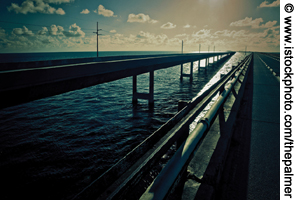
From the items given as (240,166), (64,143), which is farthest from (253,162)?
(64,143)

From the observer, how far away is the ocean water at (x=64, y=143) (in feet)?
18.1

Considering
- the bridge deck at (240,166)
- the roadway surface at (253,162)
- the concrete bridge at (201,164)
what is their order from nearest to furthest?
the concrete bridge at (201,164)
the bridge deck at (240,166)
the roadway surface at (253,162)

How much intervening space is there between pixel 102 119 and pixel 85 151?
4.04m

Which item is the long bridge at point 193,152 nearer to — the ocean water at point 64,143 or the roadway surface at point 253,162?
the roadway surface at point 253,162

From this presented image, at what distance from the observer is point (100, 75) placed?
7.27 metres

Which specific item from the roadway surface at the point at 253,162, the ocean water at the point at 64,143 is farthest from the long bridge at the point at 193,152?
the ocean water at the point at 64,143

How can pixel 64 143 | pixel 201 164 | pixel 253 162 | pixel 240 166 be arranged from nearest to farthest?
pixel 201 164, pixel 240 166, pixel 253 162, pixel 64 143

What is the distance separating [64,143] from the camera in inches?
318

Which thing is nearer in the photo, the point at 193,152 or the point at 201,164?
the point at 201,164

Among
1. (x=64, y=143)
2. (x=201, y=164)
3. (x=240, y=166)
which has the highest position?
(x=201, y=164)

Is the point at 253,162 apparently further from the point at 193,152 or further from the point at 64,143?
the point at 64,143

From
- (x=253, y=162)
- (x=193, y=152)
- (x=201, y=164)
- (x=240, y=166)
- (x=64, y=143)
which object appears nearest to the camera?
(x=201, y=164)
